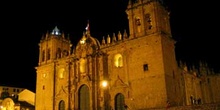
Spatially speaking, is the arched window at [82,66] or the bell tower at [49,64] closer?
the arched window at [82,66]

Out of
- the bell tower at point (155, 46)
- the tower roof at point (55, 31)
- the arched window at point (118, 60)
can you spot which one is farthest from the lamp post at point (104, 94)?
the tower roof at point (55, 31)

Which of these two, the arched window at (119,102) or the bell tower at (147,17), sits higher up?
the bell tower at (147,17)

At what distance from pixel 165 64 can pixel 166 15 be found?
948 cm

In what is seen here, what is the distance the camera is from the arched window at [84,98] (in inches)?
1826

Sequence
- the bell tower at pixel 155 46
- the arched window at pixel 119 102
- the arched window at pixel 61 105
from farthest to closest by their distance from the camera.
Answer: the arched window at pixel 61 105, the arched window at pixel 119 102, the bell tower at pixel 155 46

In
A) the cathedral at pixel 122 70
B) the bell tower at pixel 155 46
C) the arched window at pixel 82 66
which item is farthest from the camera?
the arched window at pixel 82 66

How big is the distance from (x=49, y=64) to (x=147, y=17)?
20767 mm

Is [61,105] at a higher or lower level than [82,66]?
lower

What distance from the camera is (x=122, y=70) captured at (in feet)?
143

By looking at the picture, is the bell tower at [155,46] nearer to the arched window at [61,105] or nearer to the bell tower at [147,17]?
the bell tower at [147,17]

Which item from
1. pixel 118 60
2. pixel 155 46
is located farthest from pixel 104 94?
pixel 155 46

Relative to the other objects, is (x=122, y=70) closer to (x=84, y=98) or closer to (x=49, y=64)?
(x=84, y=98)

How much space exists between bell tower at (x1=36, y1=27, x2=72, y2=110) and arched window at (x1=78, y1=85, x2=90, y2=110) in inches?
232

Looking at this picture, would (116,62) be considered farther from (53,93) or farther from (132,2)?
(53,93)
